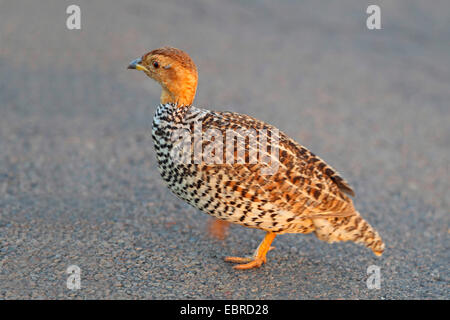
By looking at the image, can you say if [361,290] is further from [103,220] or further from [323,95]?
[323,95]

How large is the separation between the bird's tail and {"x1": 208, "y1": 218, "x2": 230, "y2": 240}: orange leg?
3.89 feet

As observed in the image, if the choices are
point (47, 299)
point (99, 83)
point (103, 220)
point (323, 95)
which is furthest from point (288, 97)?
point (47, 299)

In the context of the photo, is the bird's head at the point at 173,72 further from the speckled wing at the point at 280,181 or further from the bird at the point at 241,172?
the speckled wing at the point at 280,181

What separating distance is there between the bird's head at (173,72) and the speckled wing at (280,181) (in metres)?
0.34

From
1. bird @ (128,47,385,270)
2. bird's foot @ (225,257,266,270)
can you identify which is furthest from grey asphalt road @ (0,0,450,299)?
bird @ (128,47,385,270)

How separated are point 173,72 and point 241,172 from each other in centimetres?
124

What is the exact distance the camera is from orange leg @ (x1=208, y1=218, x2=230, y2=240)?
618 centimetres

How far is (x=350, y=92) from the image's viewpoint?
38.6 ft

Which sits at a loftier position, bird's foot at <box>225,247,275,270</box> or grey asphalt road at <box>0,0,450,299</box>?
grey asphalt road at <box>0,0,450,299</box>

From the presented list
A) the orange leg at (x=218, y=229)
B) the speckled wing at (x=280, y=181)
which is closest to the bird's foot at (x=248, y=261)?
the orange leg at (x=218, y=229)

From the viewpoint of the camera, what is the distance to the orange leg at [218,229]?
618 cm

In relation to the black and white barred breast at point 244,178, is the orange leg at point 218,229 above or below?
below

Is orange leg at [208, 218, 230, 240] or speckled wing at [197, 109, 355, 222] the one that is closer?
speckled wing at [197, 109, 355, 222]

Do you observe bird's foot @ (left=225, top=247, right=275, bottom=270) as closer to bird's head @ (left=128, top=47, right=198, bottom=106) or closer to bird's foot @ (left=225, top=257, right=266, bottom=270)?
bird's foot @ (left=225, top=257, right=266, bottom=270)
